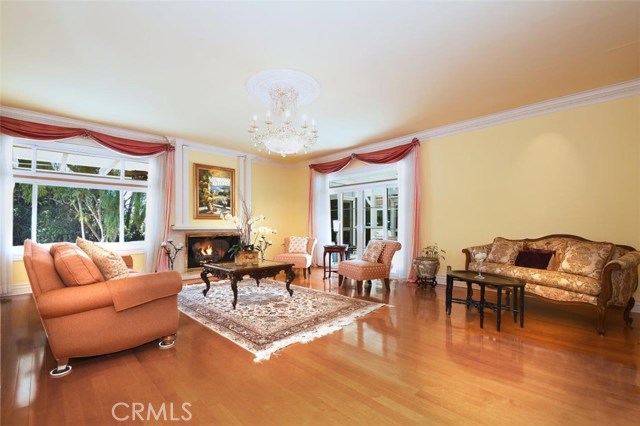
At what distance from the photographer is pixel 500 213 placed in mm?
4918

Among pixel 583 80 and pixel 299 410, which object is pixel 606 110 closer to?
pixel 583 80

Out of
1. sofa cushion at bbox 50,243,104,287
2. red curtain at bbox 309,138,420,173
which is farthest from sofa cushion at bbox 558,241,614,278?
sofa cushion at bbox 50,243,104,287

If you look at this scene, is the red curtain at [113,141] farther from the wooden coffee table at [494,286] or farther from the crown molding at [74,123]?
the wooden coffee table at [494,286]

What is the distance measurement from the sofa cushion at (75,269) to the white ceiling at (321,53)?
6.95ft

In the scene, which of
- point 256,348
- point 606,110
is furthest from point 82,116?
point 606,110

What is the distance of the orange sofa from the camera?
2238mm

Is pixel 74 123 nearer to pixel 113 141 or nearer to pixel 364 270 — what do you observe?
pixel 113 141

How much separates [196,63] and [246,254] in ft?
8.69

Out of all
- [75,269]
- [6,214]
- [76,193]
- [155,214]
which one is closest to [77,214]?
[76,193]

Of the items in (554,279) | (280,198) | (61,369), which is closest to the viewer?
(61,369)

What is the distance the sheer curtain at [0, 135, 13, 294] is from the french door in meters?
5.99

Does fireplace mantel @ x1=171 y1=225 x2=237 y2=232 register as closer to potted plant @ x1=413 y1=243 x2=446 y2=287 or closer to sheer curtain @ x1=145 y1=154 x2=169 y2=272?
sheer curtain @ x1=145 y1=154 x2=169 y2=272

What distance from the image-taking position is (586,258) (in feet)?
12.0

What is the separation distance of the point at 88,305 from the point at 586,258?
5385 mm
